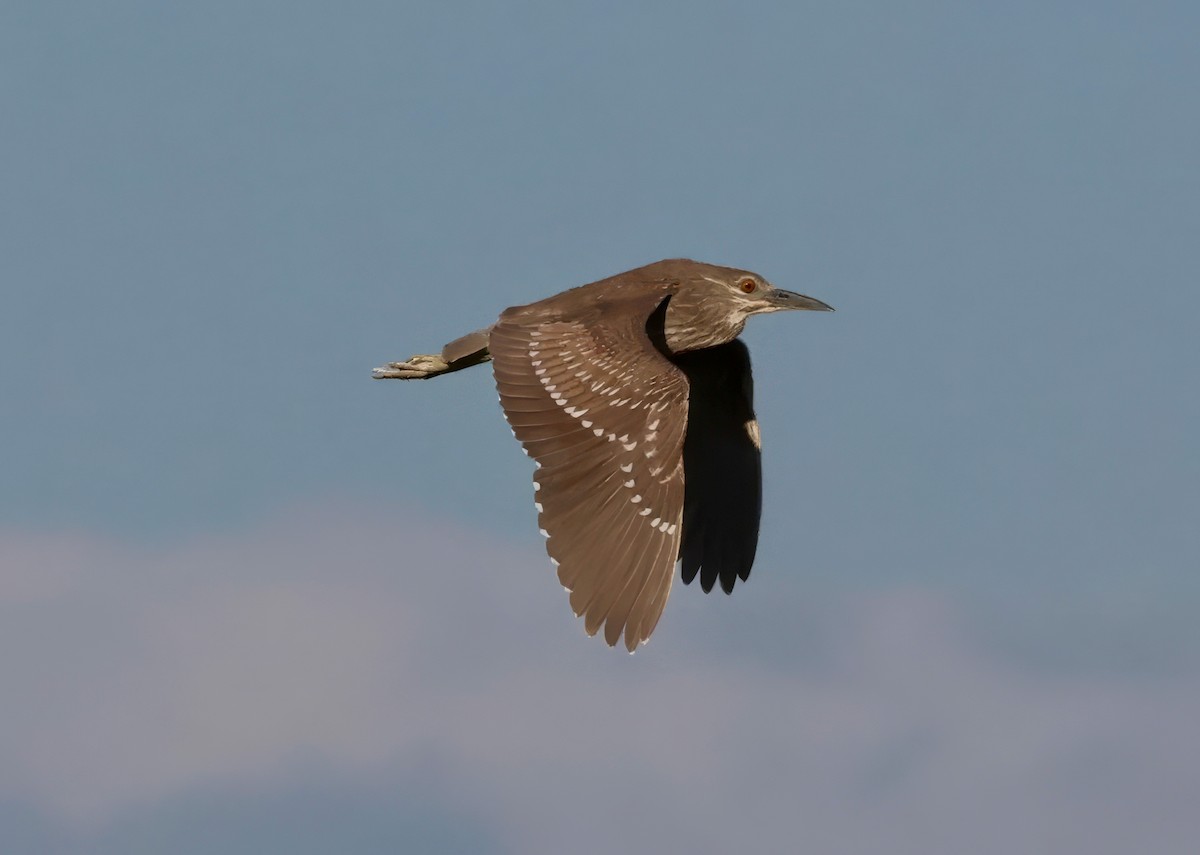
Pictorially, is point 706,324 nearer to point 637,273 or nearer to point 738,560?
point 637,273

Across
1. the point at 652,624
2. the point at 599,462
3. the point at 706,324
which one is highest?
the point at 706,324

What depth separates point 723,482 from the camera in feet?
55.6

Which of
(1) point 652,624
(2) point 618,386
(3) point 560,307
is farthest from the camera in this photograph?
(3) point 560,307

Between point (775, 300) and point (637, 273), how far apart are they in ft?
3.69

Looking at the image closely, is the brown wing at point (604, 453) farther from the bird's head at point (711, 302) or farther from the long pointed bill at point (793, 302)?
the long pointed bill at point (793, 302)

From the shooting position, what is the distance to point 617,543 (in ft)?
44.1

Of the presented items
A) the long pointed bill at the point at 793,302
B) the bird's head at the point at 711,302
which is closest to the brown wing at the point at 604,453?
the bird's head at the point at 711,302

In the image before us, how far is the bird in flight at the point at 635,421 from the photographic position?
13.4 metres

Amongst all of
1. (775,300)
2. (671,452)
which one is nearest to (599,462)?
(671,452)

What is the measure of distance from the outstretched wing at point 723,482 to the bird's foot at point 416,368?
6.23 ft

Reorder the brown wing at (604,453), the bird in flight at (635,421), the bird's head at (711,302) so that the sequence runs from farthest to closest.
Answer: the bird's head at (711,302) → the bird in flight at (635,421) → the brown wing at (604,453)

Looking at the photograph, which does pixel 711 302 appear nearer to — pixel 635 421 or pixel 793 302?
pixel 793 302

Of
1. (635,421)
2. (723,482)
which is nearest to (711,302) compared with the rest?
(723,482)

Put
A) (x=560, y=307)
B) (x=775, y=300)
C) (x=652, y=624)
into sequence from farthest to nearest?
(x=775, y=300), (x=560, y=307), (x=652, y=624)
